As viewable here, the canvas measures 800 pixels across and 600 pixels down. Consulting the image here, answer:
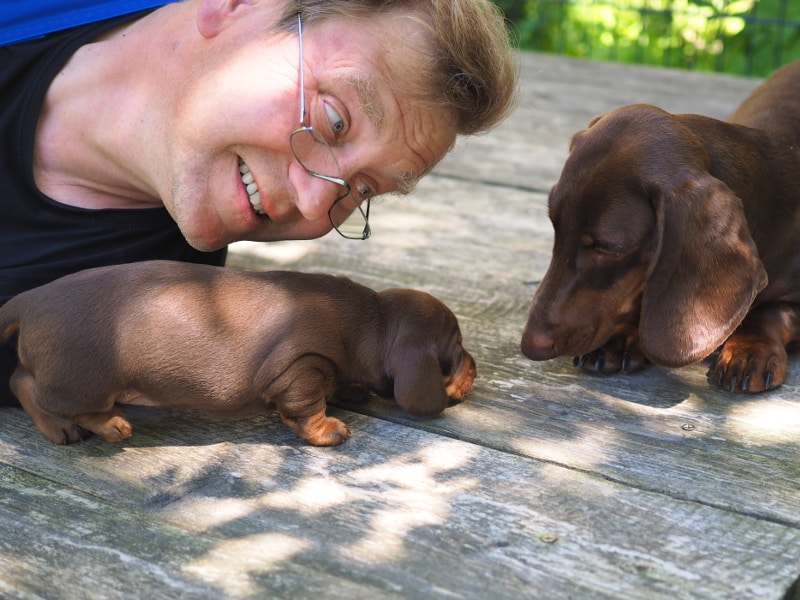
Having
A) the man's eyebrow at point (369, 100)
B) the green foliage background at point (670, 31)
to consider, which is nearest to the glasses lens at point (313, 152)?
the man's eyebrow at point (369, 100)

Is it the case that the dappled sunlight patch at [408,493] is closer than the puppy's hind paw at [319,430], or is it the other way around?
the dappled sunlight patch at [408,493]

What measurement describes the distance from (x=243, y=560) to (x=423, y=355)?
92 centimetres

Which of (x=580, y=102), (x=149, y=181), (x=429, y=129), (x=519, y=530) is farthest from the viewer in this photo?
(x=580, y=102)

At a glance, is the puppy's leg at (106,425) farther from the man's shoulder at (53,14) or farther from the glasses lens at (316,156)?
the man's shoulder at (53,14)

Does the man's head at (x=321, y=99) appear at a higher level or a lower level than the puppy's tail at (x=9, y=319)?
higher

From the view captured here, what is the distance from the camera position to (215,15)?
3.25m

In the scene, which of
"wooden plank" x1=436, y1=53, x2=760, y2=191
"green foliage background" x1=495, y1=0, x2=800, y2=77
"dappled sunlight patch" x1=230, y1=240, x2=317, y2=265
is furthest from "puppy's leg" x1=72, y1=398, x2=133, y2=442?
"green foliage background" x1=495, y1=0, x2=800, y2=77

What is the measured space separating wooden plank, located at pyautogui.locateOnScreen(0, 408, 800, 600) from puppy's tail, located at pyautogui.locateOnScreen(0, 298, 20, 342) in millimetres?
287

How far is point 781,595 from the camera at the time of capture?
2080 mm

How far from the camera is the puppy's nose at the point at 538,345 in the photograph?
3094 millimetres

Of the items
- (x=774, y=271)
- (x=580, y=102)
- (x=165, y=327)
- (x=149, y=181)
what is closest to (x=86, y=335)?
(x=165, y=327)

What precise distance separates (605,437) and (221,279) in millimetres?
1088

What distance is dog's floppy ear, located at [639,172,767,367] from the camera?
9.57ft

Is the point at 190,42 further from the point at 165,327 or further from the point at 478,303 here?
the point at 478,303
